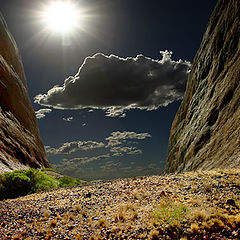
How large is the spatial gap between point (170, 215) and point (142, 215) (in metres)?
1.01

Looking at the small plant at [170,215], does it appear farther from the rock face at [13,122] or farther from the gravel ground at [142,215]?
the rock face at [13,122]

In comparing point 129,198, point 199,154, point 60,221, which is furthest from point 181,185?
point 199,154

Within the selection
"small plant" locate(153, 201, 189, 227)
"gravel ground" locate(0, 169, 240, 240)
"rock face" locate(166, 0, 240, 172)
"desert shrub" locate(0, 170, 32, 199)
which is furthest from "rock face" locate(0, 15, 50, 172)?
"rock face" locate(166, 0, 240, 172)

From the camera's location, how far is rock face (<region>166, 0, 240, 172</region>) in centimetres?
1931

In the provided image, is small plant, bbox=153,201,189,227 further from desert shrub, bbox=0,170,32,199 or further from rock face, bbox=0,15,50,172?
rock face, bbox=0,15,50,172

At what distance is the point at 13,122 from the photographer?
3869 cm

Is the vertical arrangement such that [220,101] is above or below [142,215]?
above

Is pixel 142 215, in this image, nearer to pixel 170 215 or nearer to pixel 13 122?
pixel 170 215

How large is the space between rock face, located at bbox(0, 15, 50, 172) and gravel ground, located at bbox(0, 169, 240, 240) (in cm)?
1955

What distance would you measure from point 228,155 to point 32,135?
42.1 metres

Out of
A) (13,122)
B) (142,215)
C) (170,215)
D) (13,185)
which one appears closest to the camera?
(170,215)

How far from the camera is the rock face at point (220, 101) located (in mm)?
19312

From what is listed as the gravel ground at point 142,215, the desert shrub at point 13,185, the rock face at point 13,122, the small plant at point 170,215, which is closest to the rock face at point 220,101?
the gravel ground at point 142,215

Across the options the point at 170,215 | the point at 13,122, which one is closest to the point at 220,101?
the point at 170,215
